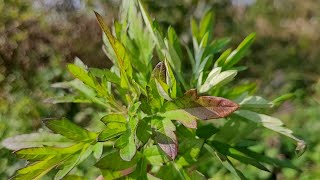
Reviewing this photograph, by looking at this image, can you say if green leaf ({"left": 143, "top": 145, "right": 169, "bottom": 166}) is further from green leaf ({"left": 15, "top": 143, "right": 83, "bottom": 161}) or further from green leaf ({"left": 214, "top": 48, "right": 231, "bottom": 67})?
green leaf ({"left": 214, "top": 48, "right": 231, "bottom": 67})

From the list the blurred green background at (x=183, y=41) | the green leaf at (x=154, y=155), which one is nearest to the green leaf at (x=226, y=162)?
the green leaf at (x=154, y=155)

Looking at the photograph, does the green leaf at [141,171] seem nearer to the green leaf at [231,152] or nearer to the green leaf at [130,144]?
the green leaf at [130,144]

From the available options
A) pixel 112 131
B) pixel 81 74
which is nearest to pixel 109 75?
pixel 81 74

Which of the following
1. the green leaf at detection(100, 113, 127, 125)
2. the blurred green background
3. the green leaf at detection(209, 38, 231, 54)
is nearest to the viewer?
the green leaf at detection(100, 113, 127, 125)

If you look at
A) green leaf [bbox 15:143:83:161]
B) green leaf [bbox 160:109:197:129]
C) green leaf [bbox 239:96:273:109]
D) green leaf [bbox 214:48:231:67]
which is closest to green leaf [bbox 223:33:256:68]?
green leaf [bbox 214:48:231:67]

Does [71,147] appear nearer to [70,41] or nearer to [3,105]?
[3,105]

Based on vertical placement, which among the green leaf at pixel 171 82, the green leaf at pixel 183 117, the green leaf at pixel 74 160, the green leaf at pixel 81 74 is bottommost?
the green leaf at pixel 74 160
